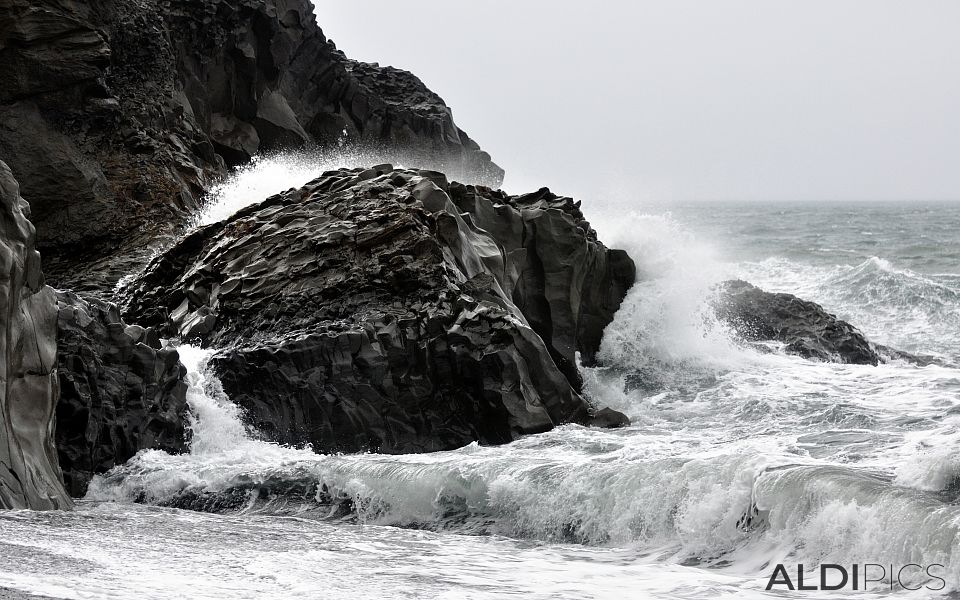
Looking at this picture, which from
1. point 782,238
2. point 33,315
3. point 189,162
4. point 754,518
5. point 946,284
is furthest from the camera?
point 782,238

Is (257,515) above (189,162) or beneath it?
beneath

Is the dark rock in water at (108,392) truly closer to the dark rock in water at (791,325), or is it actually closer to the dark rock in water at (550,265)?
the dark rock in water at (550,265)

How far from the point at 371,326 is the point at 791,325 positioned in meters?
8.63

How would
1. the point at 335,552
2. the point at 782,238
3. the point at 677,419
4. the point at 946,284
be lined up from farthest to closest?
the point at 782,238 < the point at 946,284 < the point at 677,419 < the point at 335,552

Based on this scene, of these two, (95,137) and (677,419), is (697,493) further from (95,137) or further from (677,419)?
(95,137)

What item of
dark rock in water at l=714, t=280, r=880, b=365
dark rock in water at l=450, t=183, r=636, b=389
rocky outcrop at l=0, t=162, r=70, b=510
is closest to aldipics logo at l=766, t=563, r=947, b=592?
rocky outcrop at l=0, t=162, r=70, b=510

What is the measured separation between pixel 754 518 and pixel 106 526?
15.4ft

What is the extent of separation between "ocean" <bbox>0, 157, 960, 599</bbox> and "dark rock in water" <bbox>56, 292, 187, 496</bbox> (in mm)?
247

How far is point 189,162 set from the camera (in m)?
18.8

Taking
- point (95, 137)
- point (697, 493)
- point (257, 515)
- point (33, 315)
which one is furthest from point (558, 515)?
point (95, 137)

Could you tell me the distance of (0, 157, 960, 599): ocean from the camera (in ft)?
19.3

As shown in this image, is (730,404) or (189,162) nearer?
(730,404)

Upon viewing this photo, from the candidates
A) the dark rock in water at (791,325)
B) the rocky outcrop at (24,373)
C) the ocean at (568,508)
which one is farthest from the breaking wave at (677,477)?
the dark rock in water at (791,325)

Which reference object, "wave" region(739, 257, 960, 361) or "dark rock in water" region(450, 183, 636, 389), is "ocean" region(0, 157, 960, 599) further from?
"wave" region(739, 257, 960, 361)
